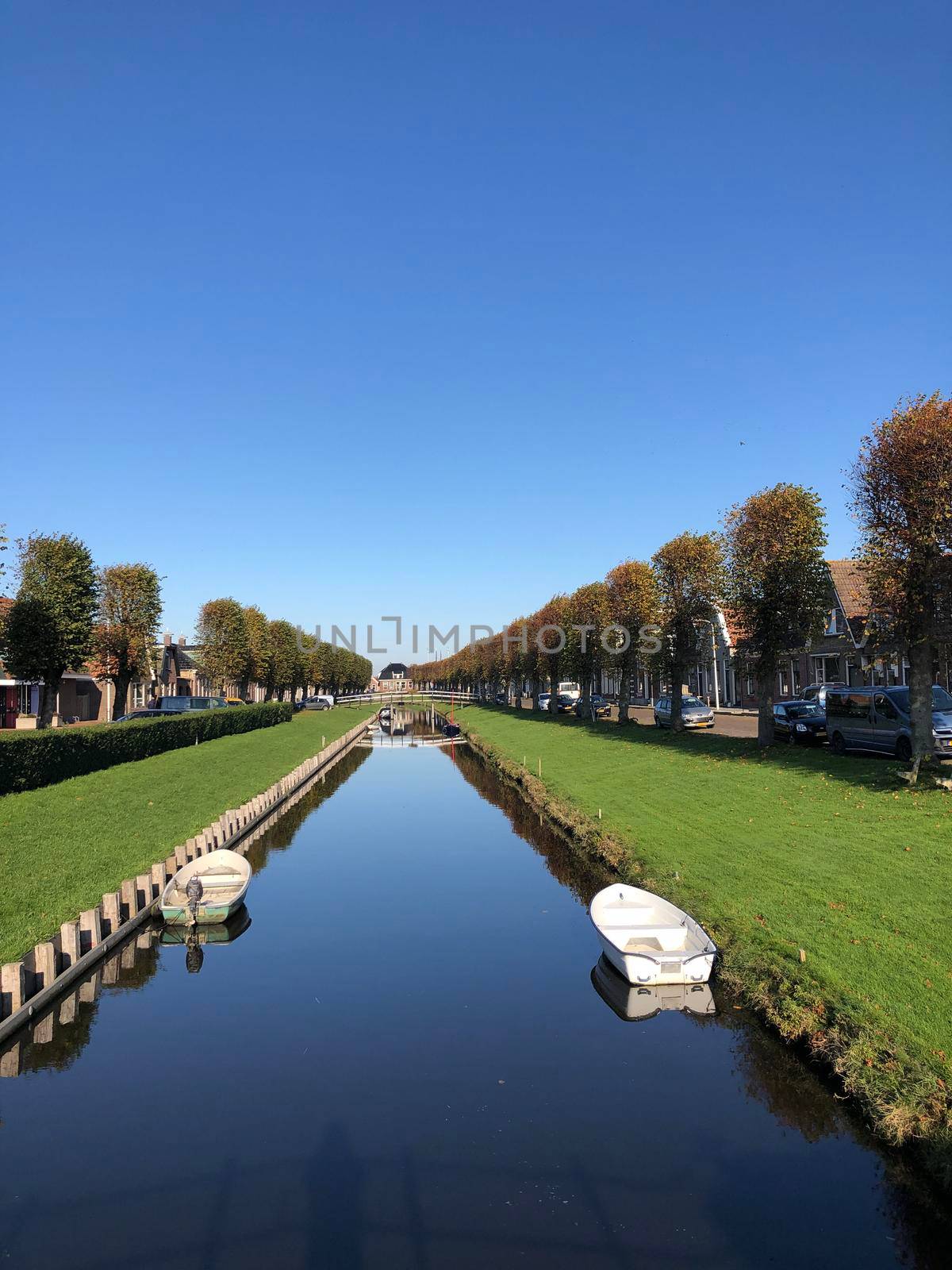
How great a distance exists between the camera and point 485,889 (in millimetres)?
20906

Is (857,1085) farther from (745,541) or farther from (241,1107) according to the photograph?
(745,541)

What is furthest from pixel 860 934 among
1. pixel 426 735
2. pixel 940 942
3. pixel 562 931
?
pixel 426 735

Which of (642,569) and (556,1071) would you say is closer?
(556,1071)

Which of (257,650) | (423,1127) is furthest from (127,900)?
(257,650)

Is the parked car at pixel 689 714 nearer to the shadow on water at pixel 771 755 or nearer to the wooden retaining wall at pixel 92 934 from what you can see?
the shadow on water at pixel 771 755

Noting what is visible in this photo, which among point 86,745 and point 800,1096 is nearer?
point 800,1096

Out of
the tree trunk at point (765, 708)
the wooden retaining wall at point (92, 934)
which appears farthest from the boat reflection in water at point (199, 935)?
the tree trunk at point (765, 708)

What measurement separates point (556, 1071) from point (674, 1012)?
254cm

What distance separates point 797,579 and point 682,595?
10557mm

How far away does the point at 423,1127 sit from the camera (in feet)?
31.3

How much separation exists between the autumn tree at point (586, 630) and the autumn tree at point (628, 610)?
1114 millimetres

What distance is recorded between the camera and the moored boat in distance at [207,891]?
55.2 ft

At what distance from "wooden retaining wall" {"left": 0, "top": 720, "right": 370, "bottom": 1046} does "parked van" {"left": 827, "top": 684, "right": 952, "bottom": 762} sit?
19558 mm

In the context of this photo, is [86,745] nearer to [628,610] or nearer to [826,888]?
[826,888]
